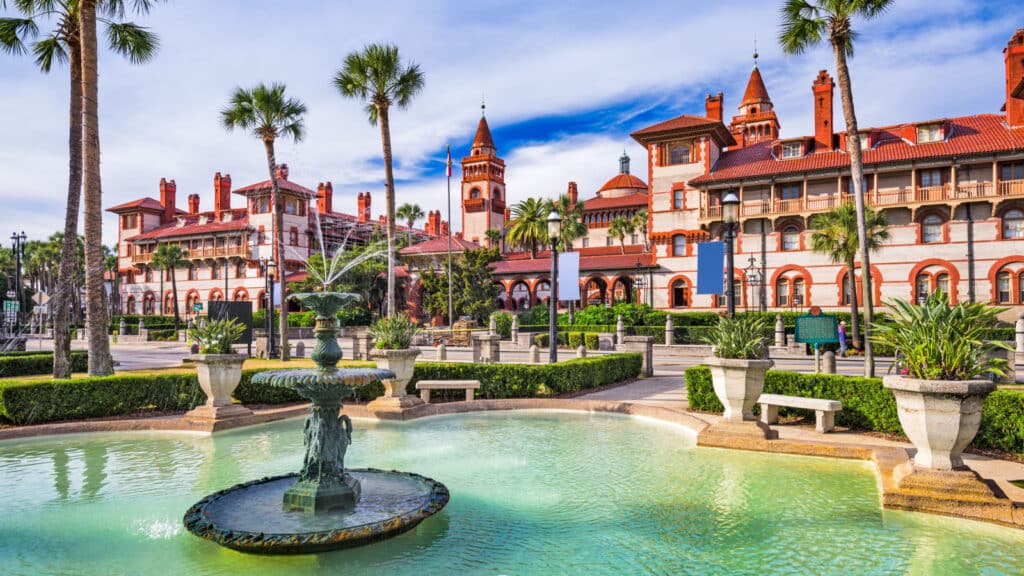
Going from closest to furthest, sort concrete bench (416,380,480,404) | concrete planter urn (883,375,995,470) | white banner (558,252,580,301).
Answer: concrete planter urn (883,375,995,470)
concrete bench (416,380,480,404)
white banner (558,252,580,301)

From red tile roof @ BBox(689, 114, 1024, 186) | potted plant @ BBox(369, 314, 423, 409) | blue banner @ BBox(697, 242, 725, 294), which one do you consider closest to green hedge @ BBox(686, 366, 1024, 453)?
potted plant @ BBox(369, 314, 423, 409)

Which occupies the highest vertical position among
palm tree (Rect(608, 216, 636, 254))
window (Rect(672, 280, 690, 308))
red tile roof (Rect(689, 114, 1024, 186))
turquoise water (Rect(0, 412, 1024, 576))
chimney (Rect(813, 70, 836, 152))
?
chimney (Rect(813, 70, 836, 152))

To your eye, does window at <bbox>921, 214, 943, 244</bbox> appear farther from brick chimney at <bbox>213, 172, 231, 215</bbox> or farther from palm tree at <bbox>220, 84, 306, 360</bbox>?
brick chimney at <bbox>213, 172, 231, 215</bbox>

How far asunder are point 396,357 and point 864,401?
8672 mm

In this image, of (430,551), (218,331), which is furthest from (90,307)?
(430,551)

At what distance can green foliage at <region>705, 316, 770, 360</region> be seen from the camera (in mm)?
9898

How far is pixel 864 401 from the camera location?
1034 cm

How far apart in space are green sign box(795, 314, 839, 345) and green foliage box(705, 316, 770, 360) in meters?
4.86

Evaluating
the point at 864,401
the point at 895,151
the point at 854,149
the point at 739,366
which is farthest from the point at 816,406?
the point at 895,151

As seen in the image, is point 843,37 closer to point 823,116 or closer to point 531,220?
point 823,116

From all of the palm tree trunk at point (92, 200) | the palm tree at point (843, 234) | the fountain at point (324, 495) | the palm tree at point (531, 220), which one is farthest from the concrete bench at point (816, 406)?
the palm tree at point (531, 220)

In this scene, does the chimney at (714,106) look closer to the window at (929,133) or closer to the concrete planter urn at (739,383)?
the window at (929,133)

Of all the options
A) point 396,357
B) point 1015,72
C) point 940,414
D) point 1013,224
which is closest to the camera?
point 940,414

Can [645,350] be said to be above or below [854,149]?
below
